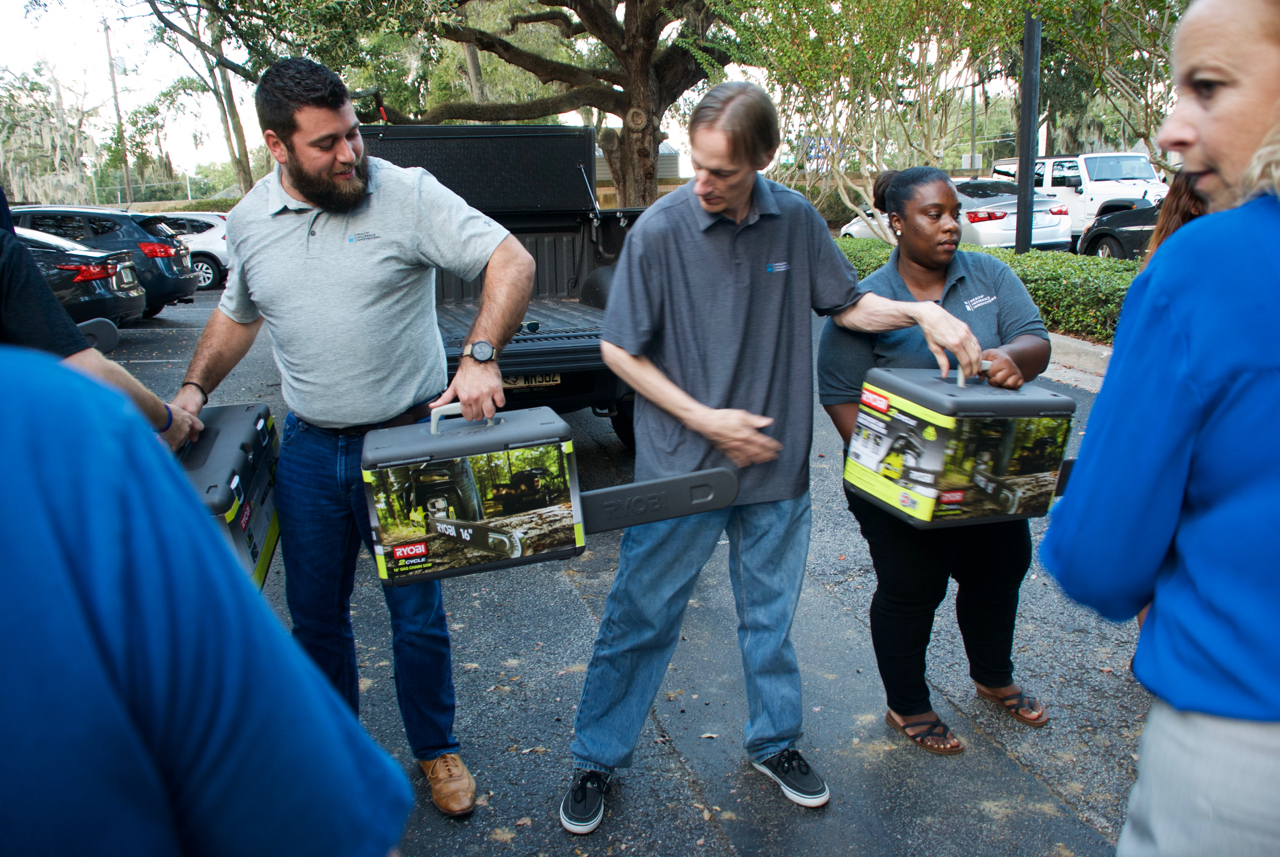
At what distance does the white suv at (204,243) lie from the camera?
1756 cm

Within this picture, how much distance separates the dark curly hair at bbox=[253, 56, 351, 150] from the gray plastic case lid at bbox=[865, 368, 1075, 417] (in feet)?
5.18

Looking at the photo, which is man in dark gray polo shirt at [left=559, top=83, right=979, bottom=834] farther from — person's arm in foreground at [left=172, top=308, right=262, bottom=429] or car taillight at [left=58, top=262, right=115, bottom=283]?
car taillight at [left=58, top=262, right=115, bottom=283]

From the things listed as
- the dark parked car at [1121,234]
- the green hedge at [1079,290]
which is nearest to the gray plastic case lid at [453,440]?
the green hedge at [1079,290]

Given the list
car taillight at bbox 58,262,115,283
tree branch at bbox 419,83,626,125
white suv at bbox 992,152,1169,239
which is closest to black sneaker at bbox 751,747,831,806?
car taillight at bbox 58,262,115,283

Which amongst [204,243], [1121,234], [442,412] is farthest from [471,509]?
[204,243]

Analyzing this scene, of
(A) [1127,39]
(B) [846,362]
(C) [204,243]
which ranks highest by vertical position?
(A) [1127,39]

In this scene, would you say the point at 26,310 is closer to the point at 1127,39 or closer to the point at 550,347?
the point at 550,347

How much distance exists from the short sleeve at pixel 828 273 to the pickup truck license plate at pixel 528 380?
9.20 feet

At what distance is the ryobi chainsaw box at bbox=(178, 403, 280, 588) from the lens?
213 cm

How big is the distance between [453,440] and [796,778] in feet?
4.91

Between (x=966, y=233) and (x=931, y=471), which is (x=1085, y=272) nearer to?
(x=966, y=233)

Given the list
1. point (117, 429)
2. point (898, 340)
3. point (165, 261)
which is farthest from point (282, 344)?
point (165, 261)

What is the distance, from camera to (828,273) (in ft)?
8.22

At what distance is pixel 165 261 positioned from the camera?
1301 cm
